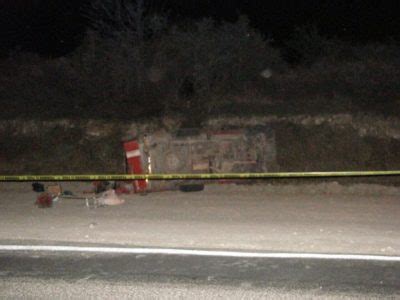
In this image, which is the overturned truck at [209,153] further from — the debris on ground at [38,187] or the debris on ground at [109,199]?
the debris on ground at [38,187]

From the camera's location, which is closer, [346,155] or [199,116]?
[346,155]

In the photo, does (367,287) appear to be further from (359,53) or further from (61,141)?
(359,53)

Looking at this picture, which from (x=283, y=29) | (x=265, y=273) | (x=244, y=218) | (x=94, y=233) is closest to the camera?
(x=265, y=273)

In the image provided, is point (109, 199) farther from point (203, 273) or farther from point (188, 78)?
point (188, 78)

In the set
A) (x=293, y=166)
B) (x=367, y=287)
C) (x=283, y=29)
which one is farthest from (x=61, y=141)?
(x=283, y=29)

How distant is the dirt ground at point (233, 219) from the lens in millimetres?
8820

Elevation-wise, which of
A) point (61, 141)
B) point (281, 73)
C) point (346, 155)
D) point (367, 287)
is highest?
point (281, 73)

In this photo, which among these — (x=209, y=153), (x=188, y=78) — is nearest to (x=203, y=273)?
(x=209, y=153)

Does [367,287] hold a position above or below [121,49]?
below

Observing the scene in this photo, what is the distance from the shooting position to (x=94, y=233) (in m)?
9.55

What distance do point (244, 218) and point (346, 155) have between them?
5.13 m

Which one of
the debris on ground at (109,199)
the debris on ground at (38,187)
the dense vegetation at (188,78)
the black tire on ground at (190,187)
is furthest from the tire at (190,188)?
the dense vegetation at (188,78)

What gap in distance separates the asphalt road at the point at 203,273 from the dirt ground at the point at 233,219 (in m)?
0.76

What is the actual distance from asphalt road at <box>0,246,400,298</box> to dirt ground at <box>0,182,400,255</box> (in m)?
0.76
